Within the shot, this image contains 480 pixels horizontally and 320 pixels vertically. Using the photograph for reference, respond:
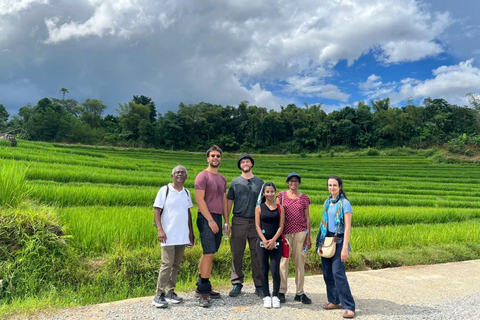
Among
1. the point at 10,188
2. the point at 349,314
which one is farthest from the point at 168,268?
the point at 10,188

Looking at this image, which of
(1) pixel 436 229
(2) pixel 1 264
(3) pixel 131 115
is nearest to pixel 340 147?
(3) pixel 131 115

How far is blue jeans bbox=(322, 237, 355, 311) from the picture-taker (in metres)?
3.57

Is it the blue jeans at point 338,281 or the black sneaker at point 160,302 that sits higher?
the blue jeans at point 338,281

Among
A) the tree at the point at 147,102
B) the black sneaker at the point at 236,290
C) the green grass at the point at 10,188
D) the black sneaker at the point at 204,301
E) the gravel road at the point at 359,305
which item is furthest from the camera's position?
the tree at the point at 147,102

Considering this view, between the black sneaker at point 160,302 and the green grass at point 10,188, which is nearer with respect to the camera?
the black sneaker at point 160,302

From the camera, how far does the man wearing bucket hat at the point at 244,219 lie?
160 inches

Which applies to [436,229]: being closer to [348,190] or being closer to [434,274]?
[434,274]

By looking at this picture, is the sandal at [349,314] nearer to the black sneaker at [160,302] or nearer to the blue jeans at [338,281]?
the blue jeans at [338,281]

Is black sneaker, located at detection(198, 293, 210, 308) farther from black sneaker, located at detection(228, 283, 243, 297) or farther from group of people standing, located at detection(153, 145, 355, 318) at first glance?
black sneaker, located at detection(228, 283, 243, 297)

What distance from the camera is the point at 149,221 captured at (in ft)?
19.9

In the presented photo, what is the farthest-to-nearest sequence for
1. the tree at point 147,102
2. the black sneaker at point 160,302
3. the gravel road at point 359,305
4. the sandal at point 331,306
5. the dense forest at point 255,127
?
the tree at point 147,102 → the dense forest at point 255,127 → the sandal at point 331,306 → the black sneaker at point 160,302 → the gravel road at point 359,305

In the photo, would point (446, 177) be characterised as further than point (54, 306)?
Yes

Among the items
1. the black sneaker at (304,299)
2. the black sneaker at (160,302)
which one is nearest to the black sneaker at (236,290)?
the black sneaker at (304,299)

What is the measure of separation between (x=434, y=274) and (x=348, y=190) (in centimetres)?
1318
